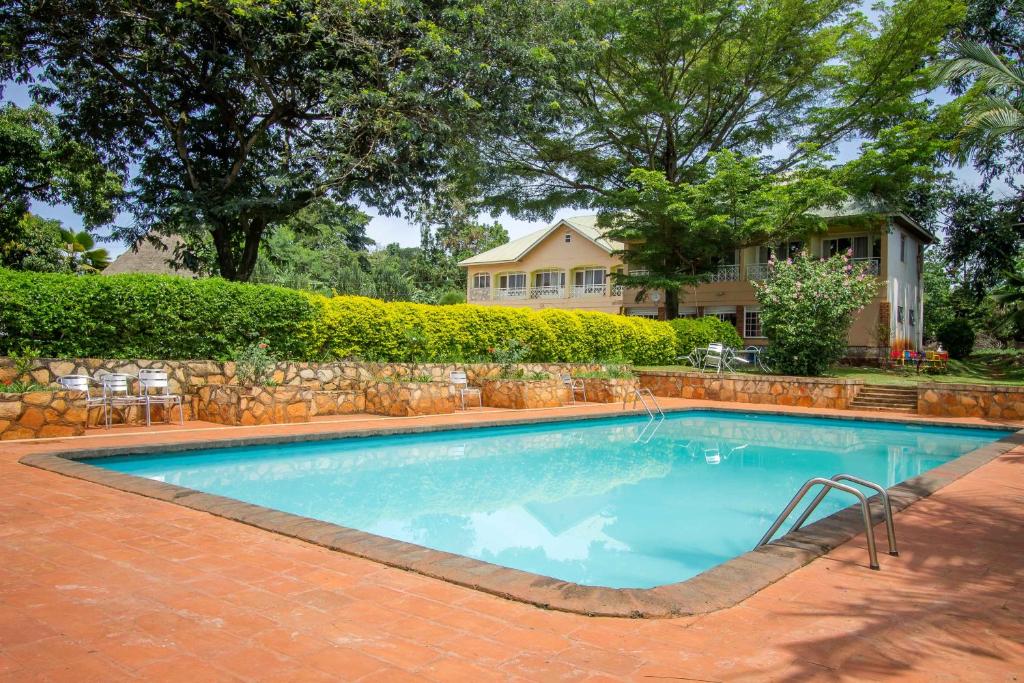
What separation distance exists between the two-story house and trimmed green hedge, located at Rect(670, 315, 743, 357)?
2106mm

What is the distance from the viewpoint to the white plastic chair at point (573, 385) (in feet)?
55.5

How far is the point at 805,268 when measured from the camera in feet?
60.1

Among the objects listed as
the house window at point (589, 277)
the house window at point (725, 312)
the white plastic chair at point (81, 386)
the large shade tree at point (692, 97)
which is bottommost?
the white plastic chair at point (81, 386)

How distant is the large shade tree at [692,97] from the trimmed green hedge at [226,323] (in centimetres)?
777

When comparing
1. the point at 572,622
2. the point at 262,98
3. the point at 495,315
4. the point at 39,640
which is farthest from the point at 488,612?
the point at 262,98

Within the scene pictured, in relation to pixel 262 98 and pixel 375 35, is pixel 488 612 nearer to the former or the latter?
pixel 375 35

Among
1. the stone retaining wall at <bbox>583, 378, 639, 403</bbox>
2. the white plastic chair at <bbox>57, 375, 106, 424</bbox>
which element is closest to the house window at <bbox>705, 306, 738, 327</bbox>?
the stone retaining wall at <bbox>583, 378, 639, 403</bbox>

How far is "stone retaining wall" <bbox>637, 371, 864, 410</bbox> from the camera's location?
17.3 metres

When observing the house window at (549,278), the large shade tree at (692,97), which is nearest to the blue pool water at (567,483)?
the large shade tree at (692,97)

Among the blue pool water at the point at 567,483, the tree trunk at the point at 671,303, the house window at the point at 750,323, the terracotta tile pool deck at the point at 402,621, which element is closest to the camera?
the terracotta tile pool deck at the point at 402,621

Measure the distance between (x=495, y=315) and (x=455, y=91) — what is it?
5.90 meters

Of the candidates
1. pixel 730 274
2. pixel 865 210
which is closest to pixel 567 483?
pixel 865 210

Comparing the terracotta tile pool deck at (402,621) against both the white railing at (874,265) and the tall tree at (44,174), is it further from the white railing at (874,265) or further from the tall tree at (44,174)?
the white railing at (874,265)

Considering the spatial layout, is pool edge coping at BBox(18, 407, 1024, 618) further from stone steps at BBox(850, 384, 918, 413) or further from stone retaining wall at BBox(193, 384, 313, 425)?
stone steps at BBox(850, 384, 918, 413)
